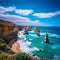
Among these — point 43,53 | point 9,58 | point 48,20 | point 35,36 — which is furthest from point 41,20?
point 9,58

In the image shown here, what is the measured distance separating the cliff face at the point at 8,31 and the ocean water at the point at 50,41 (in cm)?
25

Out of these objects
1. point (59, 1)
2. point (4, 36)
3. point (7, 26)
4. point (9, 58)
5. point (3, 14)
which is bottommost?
point (9, 58)

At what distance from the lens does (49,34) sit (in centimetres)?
304

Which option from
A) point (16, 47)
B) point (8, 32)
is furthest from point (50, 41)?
point (8, 32)

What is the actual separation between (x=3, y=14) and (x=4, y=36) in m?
0.45

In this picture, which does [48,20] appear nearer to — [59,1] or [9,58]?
[59,1]

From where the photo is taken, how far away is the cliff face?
3.12 m

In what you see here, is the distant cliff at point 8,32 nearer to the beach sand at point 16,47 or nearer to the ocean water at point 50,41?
the beach sand at point 16,47

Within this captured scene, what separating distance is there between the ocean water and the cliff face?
248mm

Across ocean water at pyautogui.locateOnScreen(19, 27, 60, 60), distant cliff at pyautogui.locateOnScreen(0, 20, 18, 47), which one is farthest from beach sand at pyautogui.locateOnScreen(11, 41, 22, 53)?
ocean water at pyautogui.locateOnScreen(19, 27, 60, 60)

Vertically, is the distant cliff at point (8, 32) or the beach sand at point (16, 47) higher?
the distant cliff at point (8, 32)

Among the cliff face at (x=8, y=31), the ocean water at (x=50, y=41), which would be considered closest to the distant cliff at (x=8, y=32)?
the cliff face at (x=8, y=31)

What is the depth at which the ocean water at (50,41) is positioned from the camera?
2.94 meters

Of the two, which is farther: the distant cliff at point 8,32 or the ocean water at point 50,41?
the distant cliff at point 8,32
